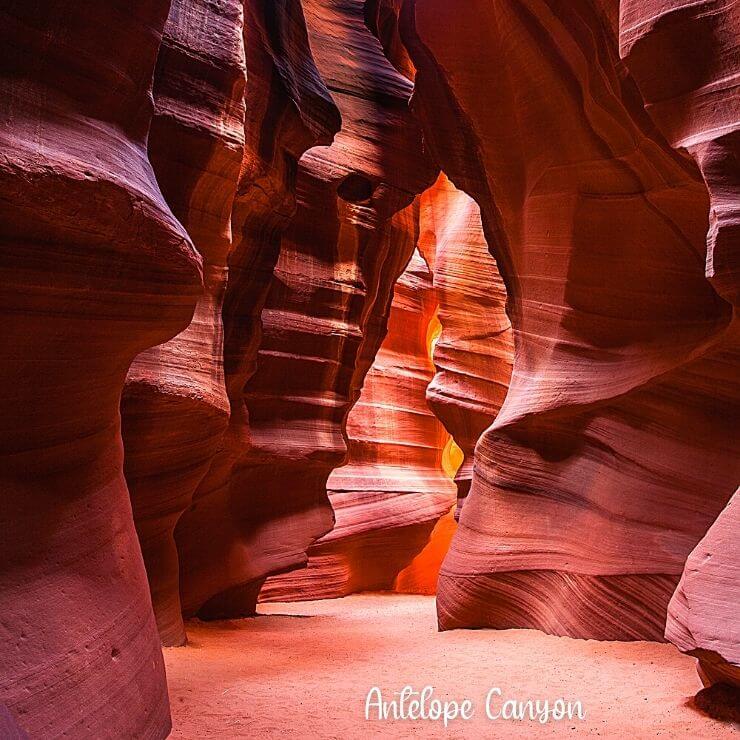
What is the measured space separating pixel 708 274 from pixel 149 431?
12.2 feet

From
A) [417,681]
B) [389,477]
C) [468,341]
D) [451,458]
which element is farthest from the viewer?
[451,458]

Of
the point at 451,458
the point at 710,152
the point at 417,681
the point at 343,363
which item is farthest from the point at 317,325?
the point at 451,458

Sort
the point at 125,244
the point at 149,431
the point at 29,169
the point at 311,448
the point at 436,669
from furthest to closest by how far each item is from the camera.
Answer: the point at 311,448, the point at 149,431, the point at 436,669, the point at 125,244, the point at 29,169

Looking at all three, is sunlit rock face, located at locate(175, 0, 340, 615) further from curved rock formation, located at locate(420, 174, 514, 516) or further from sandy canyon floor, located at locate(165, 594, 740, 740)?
curved rock formation, located at locate(420, 174, 514, 516)

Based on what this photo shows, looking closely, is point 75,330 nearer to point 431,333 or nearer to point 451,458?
point 431,333

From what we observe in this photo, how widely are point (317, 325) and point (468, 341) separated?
131 inches

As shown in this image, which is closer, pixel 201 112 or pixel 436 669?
pixel 436 669

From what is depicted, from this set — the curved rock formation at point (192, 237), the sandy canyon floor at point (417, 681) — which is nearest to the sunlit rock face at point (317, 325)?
the sandy canyon floor at point (417, 681)

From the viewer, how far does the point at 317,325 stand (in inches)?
389

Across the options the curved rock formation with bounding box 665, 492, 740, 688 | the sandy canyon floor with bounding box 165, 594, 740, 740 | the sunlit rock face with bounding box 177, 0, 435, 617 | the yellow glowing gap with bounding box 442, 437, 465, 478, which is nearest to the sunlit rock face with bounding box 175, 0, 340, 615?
the sunlit rock face with bounding box 177, 0, 435, 617

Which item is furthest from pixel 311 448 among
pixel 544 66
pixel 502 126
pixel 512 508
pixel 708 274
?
pixel 708 274

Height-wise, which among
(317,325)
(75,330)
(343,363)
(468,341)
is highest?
(75,330)

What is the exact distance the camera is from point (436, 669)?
523 cm

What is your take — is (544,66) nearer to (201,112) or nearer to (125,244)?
(201,112)
